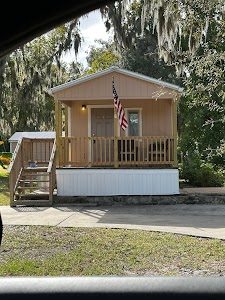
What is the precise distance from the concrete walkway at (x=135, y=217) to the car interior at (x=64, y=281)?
696cm

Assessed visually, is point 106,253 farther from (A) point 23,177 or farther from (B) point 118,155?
(B) point 118,155

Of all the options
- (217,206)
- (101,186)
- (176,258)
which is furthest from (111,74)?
(176,258)

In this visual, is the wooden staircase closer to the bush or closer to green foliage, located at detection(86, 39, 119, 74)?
the bush

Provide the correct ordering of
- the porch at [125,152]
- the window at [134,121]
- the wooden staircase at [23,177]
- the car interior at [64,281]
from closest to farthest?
1. the car interior at [64,281]
2. the wooden staircase at [23,177]
3. the porch at [125,152]
4. the window at [134,121]

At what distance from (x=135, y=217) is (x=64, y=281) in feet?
31.1

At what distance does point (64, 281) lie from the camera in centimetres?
129

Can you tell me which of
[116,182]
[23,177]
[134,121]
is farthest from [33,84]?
[116,182]

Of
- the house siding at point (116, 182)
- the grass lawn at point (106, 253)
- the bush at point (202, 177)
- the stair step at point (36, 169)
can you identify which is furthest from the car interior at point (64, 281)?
the bush at point (202, 177)

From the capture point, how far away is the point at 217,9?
24.6 ft

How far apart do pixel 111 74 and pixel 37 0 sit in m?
13.2

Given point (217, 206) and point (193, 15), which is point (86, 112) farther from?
point (193, 15)

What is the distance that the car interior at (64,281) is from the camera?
3.75 feet

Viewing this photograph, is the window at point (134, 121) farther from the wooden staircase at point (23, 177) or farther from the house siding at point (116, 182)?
the wooden staircase at point (23, 177)

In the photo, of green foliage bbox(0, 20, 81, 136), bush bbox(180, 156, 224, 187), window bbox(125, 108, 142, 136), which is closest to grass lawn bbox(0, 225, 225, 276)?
window bbox(125, 108, 142, 136)
